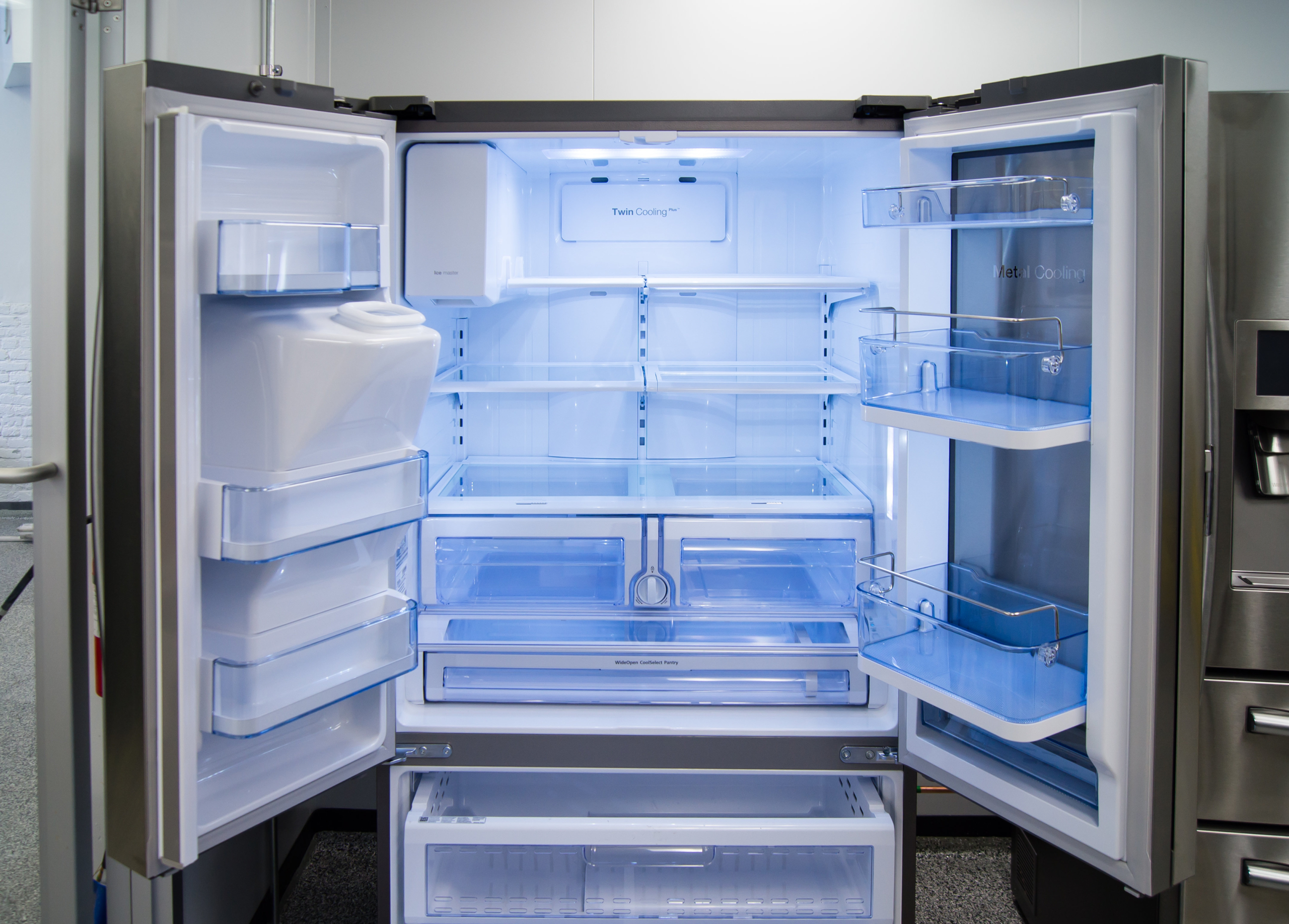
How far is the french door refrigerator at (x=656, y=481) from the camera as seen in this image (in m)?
1.20

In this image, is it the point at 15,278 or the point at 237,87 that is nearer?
the point at 237,87

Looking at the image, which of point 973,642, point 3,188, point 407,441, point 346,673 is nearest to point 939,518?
point 973,642

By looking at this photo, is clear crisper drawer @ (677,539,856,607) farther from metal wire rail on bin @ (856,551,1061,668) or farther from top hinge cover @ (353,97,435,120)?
top hinge cover @ (353,97,435,120)

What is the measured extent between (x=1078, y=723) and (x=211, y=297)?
1.40 metres

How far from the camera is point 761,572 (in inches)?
75.5

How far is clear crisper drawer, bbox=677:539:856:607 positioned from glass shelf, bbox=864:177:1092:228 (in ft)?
2.31

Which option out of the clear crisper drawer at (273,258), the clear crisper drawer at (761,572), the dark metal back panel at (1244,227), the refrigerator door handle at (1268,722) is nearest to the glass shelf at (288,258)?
the clear crisper drawer at (273,258)

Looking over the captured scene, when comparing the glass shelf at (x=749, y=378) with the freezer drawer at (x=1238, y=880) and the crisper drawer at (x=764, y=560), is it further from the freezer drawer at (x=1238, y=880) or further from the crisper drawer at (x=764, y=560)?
the freezer drawer at (x=1238, y=880)

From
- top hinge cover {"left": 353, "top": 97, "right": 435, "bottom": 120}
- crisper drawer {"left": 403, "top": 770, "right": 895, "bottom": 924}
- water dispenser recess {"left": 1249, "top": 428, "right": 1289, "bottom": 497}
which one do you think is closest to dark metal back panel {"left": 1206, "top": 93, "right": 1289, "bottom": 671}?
water dispenser recess {"left": 1249, "top": 428, "right": 1289, "bottom": 497}

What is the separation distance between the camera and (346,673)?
1.41 m

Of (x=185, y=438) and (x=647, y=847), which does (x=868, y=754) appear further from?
(x=185, y=438)

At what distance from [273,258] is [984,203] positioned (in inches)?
40.1

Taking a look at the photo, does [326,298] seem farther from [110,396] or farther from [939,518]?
[939,518]

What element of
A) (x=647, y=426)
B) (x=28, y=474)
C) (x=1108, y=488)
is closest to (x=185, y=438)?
(x=28, y=474)
